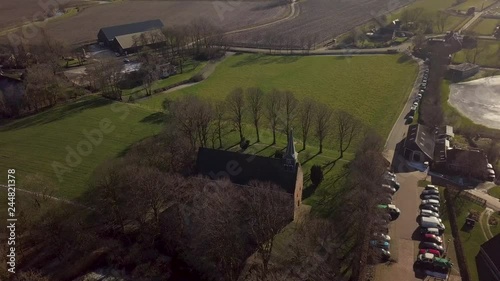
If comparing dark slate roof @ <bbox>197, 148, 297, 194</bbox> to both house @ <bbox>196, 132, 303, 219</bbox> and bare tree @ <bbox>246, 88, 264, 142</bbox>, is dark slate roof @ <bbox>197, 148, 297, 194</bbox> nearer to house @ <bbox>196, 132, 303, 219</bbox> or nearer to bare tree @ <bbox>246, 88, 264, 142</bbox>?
house @ <bbox>196, 132, 303, 219</bbox>

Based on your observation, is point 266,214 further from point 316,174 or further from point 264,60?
point 264,60

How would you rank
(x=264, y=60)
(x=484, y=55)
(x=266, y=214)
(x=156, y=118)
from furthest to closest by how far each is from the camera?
(x=264, y=60)
(x=484, y=55)
(x=156, y=118)
(x=266, y=214)

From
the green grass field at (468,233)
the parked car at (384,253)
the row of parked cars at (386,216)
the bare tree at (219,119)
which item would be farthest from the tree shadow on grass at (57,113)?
the green grass field at (468,233)

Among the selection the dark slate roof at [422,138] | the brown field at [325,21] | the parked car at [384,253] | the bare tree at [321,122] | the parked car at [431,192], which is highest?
the brown field at [325,21]

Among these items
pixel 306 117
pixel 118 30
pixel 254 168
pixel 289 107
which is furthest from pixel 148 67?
pixel 254 168

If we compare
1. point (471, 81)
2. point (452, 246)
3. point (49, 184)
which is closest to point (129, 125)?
point (49, 184)

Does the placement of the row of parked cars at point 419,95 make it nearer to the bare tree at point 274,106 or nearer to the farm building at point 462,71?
the farm building at point 462,71
